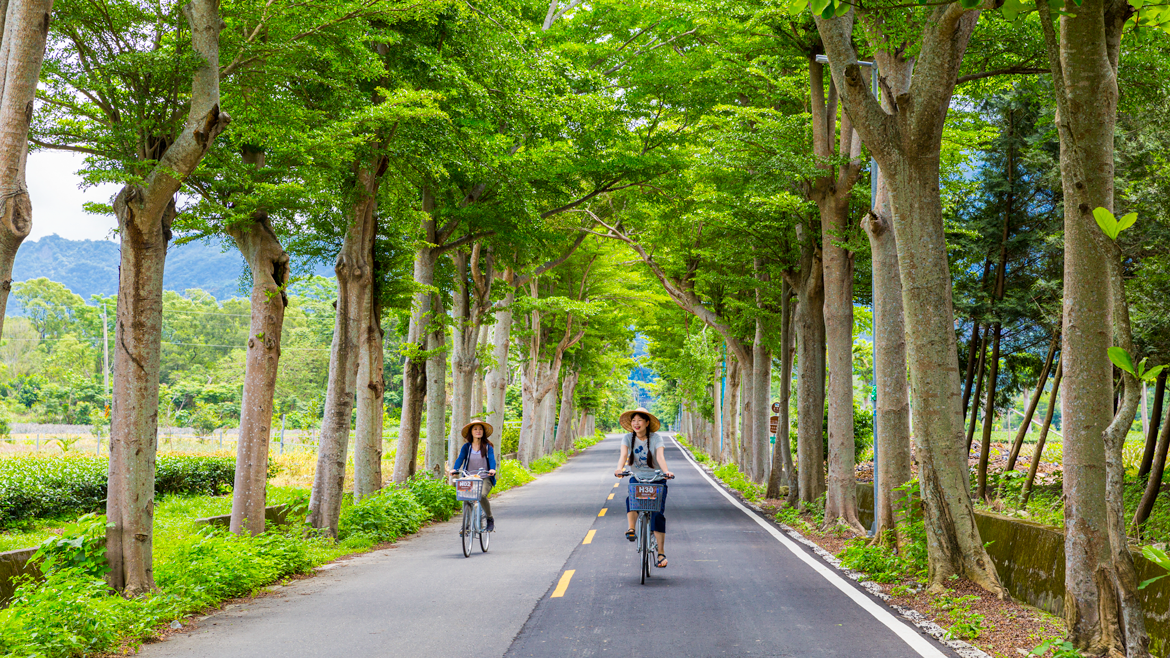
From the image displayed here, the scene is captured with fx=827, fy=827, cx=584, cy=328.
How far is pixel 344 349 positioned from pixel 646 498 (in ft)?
19.2

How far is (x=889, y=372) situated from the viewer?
36.1ft

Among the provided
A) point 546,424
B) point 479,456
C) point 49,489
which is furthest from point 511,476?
point 479,456

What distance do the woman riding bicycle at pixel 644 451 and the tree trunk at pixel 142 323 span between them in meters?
5.10

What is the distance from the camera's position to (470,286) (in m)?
21.1

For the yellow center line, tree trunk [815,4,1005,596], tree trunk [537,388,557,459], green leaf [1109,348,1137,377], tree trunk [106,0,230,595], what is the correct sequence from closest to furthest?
green leaf [1109,348,1137,377], tree trunk [106,0,230,595], tree trunk [815,4,1005,596], the yellow center line, tree trunk [537,388,557,459]

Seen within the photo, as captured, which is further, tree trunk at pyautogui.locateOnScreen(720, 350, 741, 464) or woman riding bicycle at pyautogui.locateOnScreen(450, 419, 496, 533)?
tree trunk at pyautogui.locateOnScreen(720, 350, 741, 464)

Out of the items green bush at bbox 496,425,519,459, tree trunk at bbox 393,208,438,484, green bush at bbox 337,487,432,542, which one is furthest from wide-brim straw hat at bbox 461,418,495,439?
green bush at bbox 496,425,519,459

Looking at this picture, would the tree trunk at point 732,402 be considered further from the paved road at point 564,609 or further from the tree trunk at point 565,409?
the paved road at point 564,609

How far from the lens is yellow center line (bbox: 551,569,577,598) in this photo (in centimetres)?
873

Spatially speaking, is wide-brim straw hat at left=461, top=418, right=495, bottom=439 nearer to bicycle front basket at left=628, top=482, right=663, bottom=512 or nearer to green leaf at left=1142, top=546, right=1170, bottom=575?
bicycle front basket at left=628, top=482, right=663, bottom=512

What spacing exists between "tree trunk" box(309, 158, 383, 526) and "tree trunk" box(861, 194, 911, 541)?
7583 mm

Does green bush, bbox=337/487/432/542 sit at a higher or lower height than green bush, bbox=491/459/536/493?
higher

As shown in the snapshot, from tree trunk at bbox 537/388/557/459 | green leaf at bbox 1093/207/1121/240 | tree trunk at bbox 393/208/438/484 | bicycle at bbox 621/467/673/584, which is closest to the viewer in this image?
green leaf at bbox 1093/207/1121/240

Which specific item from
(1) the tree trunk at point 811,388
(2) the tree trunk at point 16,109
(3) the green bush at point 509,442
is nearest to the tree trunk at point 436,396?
(1) the tree trunk at point 811,388
